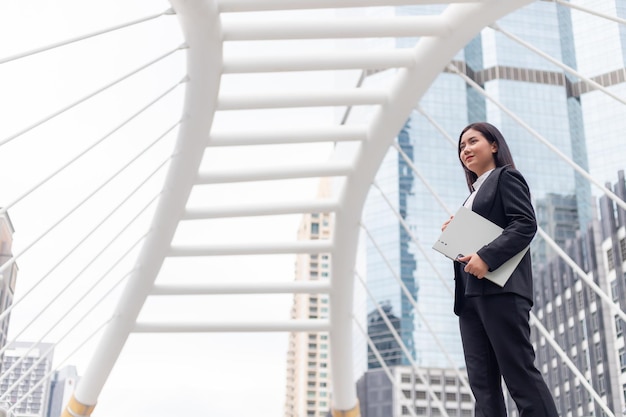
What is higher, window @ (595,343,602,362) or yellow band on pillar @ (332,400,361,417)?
window @ (595,343,602,362)

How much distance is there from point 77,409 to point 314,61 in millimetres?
6547

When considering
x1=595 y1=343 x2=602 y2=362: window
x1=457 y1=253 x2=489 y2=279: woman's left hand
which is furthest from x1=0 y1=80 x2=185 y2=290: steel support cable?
x1=595 y1=343 x2=602 y2=362: window

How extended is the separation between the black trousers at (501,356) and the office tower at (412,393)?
225ft

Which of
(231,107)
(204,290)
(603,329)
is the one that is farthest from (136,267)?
(603,329)

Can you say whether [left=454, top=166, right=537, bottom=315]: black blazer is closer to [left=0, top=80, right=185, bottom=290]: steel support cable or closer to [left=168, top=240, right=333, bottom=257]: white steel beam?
[left=0, top=80, right=185, bottom=290]: steel support cable

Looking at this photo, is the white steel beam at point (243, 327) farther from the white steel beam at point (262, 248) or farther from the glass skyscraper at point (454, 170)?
the glass skyscraper at point (454, 170)

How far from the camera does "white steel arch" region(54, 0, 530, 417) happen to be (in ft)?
22.7

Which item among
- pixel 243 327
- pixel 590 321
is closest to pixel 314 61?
pixel 243 327

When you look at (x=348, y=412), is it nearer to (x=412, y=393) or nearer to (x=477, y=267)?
(x=477, y=267)

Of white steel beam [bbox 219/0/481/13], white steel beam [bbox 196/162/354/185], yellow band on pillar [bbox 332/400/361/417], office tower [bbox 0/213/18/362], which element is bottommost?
yellow band on pillar [bbox 332/400/361/417]

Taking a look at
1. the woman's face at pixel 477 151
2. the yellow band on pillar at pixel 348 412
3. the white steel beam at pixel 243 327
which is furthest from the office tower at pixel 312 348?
the woman's face at pixel 477 151

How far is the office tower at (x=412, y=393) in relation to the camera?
233 feet

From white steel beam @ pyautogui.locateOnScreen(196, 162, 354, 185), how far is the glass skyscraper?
6702cm

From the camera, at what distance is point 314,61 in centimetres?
756
